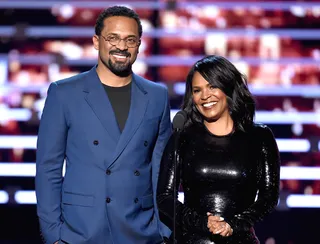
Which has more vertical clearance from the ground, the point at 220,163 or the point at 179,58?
the point at 179,58

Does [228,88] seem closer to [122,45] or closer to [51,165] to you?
[122,45]

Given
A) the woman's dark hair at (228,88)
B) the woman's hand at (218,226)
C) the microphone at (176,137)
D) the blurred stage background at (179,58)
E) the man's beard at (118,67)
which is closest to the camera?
the woman's hand at (218,226)

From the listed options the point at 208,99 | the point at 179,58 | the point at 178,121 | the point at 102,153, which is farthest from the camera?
the point at 179,58

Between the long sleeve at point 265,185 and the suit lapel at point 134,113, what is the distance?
1.77 ft

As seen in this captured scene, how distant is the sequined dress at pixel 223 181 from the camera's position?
3.09 meters

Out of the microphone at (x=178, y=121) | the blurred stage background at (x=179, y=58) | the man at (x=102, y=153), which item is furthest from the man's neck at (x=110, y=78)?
the blurred stage background at (x=179, y=58)

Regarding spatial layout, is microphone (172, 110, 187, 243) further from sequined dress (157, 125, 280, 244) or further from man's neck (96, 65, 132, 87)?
man's neck (96, 65, 132, 87)

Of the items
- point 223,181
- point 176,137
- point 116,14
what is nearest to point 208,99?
point 176,137

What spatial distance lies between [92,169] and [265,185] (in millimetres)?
757

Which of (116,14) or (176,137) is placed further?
(116,14)

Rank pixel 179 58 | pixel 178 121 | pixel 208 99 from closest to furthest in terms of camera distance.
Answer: pixel 178 121
pixel 208 99
pixel 179 58

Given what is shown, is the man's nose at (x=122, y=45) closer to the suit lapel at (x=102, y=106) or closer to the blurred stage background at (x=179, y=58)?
the suit lapel at (x=102, y=106)

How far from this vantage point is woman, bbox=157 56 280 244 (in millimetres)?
3102

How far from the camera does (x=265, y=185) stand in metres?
3.15
